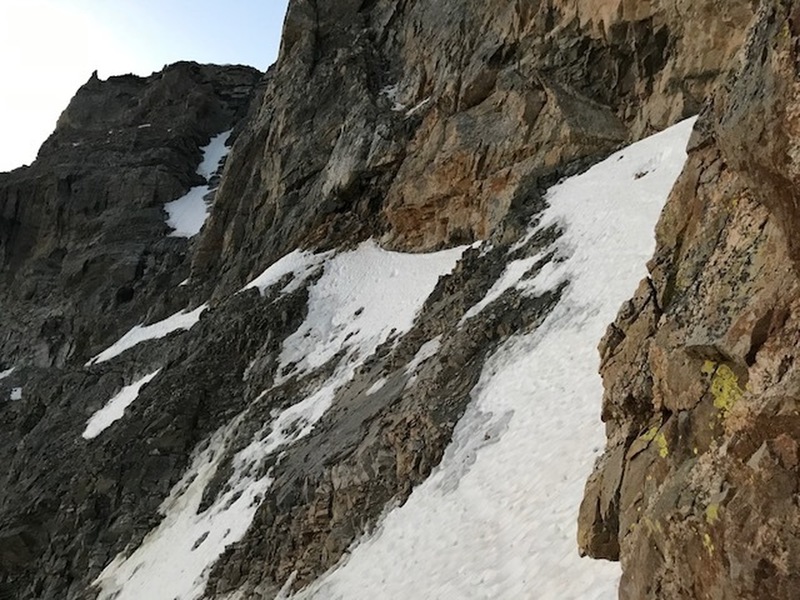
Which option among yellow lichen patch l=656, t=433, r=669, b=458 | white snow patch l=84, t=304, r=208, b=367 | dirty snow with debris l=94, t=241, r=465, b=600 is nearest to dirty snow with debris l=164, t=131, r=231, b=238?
white snow patch l=84, t=304, r=208, b=367

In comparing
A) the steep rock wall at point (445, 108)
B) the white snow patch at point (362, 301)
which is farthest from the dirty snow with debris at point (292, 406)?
the steep rock wall at point (445, 108)

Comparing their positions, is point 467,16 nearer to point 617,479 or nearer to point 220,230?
point 220,230

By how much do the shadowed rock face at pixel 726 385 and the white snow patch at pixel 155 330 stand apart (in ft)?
112

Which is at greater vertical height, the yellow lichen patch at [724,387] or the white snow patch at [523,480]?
the yellow lichen patch at [724,387]

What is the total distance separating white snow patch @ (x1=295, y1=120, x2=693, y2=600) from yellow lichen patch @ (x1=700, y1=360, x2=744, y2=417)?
233 centimetres

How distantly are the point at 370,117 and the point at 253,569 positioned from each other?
27162 mm

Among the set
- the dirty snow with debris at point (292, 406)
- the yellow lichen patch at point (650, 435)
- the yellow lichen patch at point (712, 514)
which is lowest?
the dirty snow with debris at point (292, 406)

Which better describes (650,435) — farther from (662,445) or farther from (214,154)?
(214,154)

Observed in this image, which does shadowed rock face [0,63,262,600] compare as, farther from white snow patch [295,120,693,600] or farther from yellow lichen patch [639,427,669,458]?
yellow lichen patch [639,427,669,458]

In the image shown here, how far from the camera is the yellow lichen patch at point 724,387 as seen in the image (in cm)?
518

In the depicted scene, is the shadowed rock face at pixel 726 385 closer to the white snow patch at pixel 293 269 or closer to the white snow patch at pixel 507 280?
the white snow patch at pixel 507 280

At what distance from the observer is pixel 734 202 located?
6098mm

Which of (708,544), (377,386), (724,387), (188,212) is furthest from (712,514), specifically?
(188,212)

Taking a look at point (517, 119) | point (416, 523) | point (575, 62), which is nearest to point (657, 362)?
point (416, 523)
